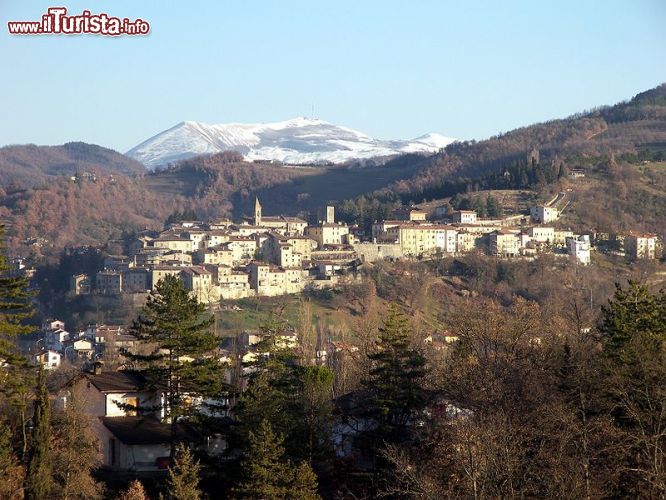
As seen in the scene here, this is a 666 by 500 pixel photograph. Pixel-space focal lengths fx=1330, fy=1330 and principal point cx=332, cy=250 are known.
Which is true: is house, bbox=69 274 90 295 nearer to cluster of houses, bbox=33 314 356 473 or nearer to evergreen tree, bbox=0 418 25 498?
cluster of houses, bbox=33 314 356 473

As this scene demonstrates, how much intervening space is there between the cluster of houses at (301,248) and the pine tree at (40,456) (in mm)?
51677

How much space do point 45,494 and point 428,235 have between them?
66.7 m

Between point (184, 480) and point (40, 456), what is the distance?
2.60 m

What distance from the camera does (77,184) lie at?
152875 millimetres

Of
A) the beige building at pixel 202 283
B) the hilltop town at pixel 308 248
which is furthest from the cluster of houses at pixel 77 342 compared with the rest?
the hilltop town at pixel 308 248

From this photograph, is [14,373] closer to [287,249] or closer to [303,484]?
[303,484]

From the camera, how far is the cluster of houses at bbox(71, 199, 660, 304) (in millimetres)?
79500

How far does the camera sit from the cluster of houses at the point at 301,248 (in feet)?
261

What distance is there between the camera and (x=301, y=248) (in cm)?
8706

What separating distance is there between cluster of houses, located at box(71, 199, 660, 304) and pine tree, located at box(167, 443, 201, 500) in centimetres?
5236

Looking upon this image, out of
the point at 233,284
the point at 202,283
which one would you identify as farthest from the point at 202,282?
the point at 233,284

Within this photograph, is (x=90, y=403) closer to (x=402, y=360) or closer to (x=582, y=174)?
(x=402, y=360)

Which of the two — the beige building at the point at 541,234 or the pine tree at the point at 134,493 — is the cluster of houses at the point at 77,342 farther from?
the pine tree at the point at 134,493

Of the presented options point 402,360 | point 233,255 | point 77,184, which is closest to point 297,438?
point 402,360
